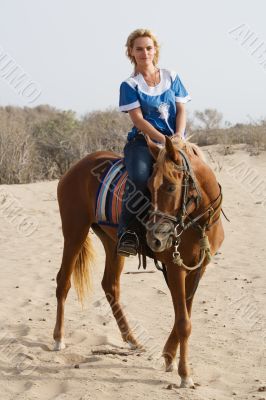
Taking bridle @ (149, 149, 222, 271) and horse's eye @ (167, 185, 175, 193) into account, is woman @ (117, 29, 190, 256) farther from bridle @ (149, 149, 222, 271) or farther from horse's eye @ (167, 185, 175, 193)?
horse's eye @ (167, 185, 175, 193)

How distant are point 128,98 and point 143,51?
17.8 inches

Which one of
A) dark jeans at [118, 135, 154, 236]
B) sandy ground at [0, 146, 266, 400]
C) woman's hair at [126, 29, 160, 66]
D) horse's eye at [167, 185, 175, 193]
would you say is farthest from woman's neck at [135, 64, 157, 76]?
sandy ground at [0, 146, 266, 400]

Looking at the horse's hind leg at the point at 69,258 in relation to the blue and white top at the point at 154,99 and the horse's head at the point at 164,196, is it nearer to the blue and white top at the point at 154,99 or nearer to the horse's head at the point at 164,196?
the blue and white top at the point at 154,99

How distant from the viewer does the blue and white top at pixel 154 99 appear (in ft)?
16.0

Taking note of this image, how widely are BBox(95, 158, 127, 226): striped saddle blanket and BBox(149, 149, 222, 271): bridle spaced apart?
96 cm

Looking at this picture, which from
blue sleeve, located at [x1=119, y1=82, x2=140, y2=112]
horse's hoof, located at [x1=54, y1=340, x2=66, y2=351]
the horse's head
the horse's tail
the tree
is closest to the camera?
the horse's head

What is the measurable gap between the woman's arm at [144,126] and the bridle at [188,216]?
438 millimetres

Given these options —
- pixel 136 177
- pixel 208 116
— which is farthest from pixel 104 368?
pixel 208 116

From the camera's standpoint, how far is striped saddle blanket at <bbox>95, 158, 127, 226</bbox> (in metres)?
5.26

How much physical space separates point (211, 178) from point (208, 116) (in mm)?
22289

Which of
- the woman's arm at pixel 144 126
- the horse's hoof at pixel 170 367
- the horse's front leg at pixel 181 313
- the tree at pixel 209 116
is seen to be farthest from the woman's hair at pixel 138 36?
the tree at pixel 209 116

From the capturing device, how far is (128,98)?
16.0 ft

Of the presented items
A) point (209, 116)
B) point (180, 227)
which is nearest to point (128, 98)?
point (180, 227)

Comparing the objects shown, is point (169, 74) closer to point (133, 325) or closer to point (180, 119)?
point (180, 119)
